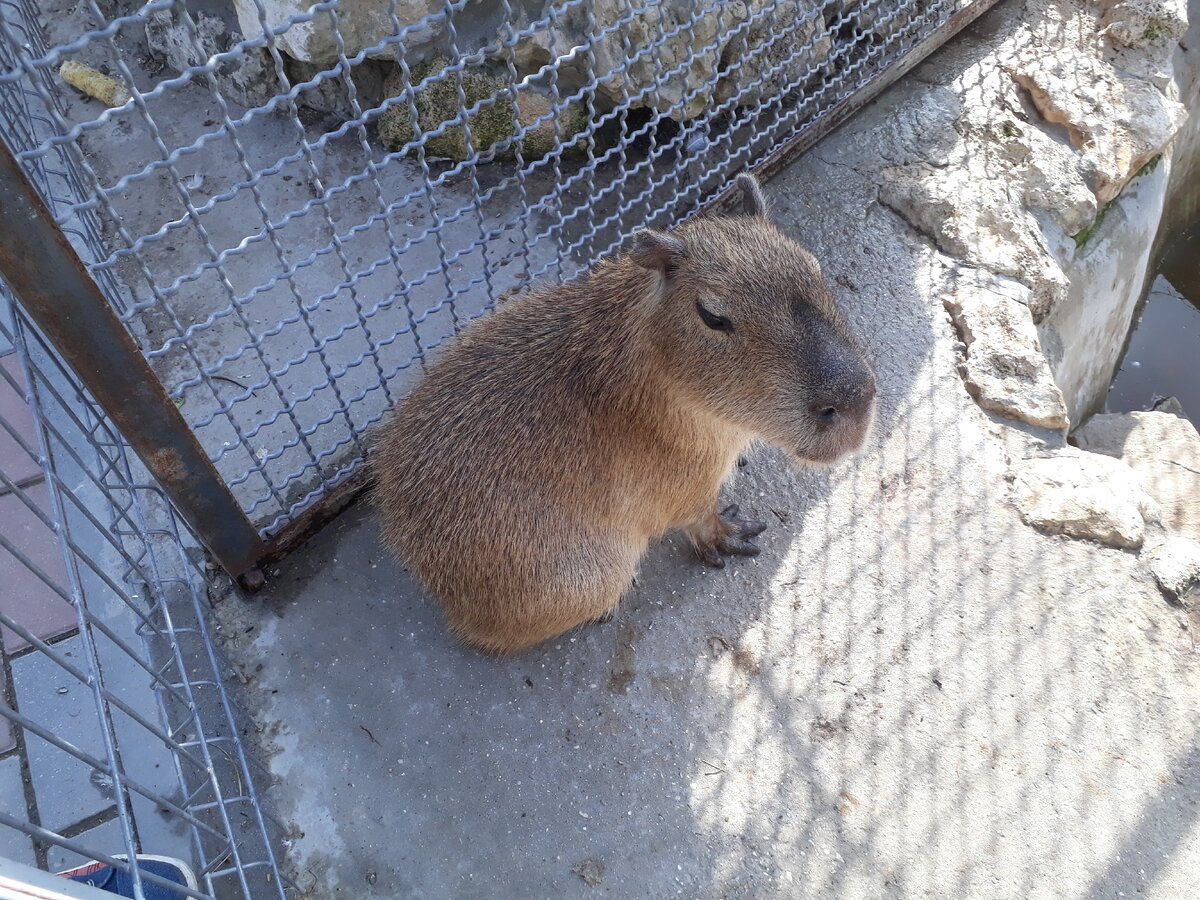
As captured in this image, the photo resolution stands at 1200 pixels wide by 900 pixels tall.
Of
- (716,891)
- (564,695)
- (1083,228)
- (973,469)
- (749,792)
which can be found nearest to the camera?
(716,891)

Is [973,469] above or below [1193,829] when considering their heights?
above

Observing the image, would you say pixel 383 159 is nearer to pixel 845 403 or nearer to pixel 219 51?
pixel 219 51

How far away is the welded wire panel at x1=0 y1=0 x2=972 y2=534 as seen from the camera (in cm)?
281

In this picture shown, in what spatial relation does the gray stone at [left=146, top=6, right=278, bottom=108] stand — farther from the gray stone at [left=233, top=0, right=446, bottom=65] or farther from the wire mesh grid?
the wire mesh grid

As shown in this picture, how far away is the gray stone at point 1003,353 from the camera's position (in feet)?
9.23

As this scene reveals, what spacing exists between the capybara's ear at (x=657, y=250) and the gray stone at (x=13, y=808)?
79.6 inches

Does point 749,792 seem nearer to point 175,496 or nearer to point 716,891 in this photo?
point 716,891

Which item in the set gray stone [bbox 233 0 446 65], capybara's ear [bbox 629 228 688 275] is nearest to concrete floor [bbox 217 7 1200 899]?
capybara's ear [bbox 629 228 688 275]

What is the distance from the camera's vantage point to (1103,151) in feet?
11.5

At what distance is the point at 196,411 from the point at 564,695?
5.10 ft

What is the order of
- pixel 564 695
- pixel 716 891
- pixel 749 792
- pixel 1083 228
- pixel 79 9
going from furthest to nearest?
pixel 79 9 < pixel 1083 228 < pixel 564 695 < pixel 749 792 < pixel 716 891

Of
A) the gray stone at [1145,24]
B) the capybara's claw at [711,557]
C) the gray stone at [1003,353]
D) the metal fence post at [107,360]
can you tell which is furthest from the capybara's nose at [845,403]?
the gray stone at [1145,24]

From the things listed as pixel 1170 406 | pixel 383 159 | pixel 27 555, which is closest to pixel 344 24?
pixel 383 159

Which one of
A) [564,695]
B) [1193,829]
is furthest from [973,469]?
[564,695]
